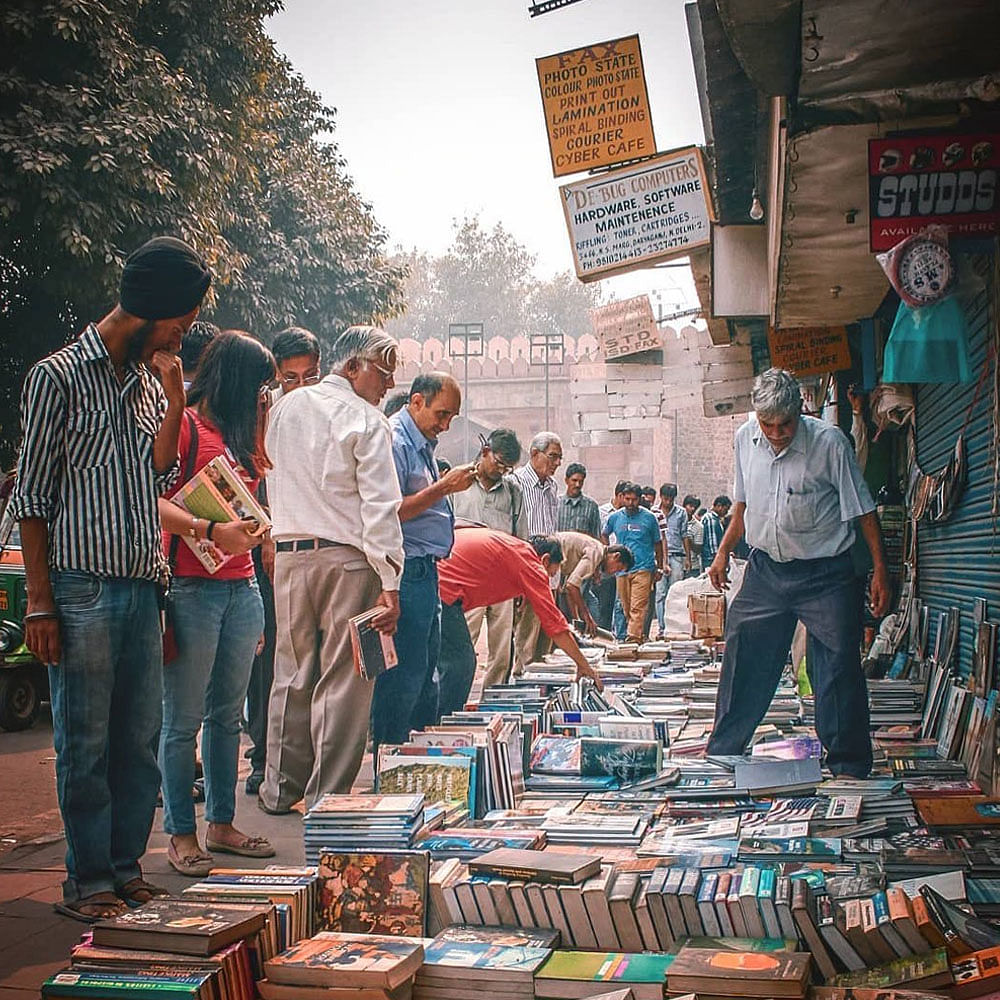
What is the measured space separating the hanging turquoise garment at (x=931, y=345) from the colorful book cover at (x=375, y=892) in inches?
96.0

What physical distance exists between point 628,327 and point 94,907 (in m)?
11.7

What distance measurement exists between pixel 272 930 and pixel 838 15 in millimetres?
2904

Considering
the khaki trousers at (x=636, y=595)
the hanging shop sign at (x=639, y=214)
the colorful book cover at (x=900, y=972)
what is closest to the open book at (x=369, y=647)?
the colorful book cover at (x=900, y=972)

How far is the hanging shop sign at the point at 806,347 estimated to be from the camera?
327 inches

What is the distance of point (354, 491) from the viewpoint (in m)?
4.55

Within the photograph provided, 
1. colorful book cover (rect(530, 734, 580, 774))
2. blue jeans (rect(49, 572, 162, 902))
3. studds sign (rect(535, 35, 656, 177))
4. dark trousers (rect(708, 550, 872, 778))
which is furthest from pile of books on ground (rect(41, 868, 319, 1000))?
studds sign (rect(535, 35, 656, 177))

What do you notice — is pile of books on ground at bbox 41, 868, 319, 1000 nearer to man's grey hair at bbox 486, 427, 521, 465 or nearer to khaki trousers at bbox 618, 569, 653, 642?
man's grey hair at bbox 486, 427, 521, 465

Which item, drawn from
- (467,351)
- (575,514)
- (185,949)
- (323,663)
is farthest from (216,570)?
(467,351)

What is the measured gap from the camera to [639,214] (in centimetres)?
710

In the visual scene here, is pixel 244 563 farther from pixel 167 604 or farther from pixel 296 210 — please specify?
pixel 296 210

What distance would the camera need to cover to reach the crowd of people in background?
347 cm

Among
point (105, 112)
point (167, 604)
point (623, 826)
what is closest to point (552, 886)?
point (623, 826)

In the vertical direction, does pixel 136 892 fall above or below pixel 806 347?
below

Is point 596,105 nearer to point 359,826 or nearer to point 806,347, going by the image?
point 806,347
